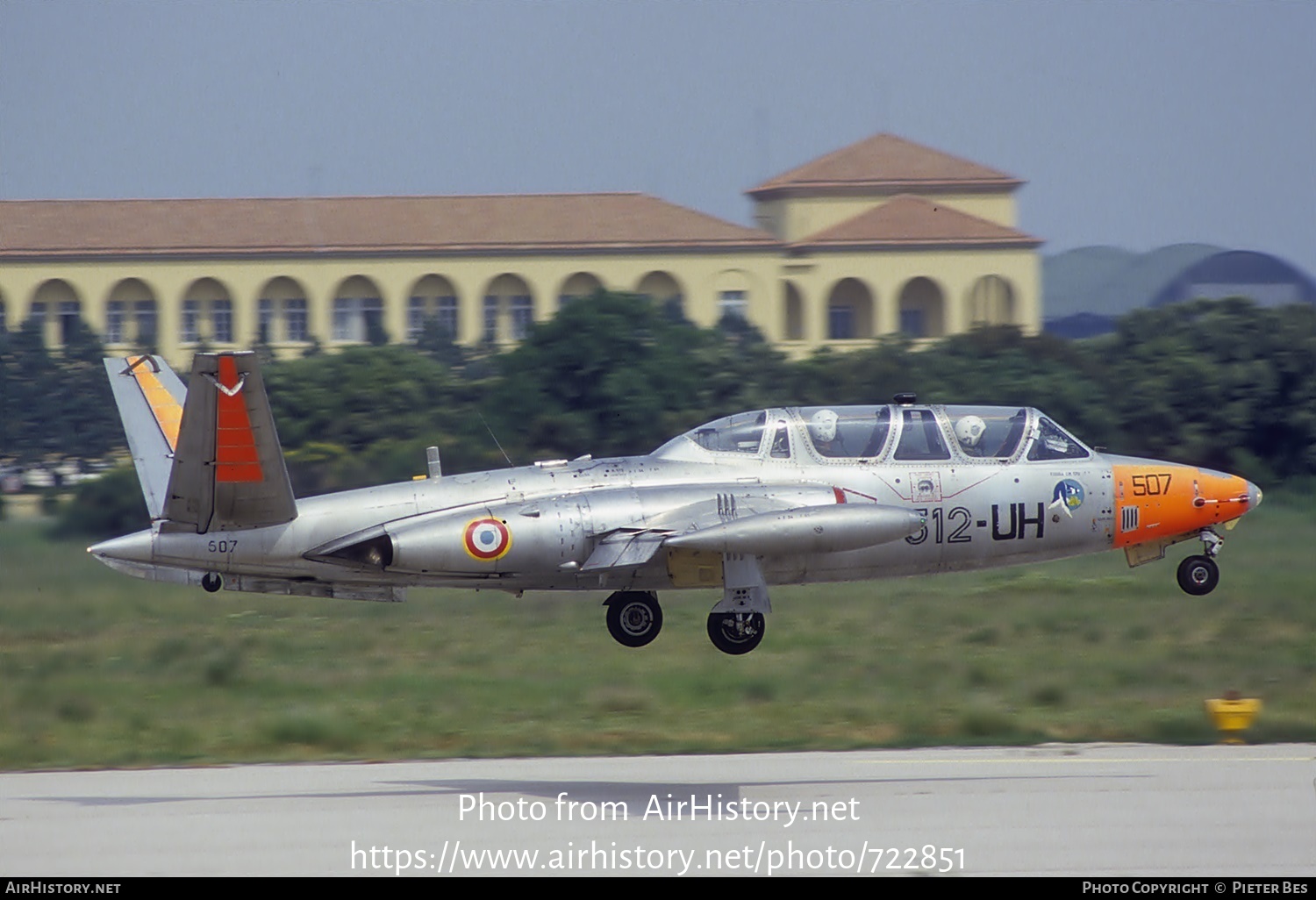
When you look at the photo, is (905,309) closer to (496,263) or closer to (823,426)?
(496,263)

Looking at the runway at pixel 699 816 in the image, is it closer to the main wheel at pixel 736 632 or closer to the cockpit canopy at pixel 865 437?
the main wheel at pixel 736 632

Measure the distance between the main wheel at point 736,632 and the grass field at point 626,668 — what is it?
6.64 m

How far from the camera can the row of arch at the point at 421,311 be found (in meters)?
101

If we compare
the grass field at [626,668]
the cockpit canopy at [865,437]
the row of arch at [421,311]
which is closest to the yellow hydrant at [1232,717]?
the grass field at [626,668]

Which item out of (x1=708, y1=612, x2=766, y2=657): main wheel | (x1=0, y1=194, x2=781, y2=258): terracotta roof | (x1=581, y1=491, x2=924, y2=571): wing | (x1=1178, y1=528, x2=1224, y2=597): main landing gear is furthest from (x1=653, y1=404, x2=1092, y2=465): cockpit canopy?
(x1=0, y1=194, x2=781, y2=258): terracotta roof

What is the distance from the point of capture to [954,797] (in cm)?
2136

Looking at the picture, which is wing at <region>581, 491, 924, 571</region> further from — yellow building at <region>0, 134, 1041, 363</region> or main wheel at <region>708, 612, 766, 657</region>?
yellow building at <region>0, 134, 1041, 363</region>

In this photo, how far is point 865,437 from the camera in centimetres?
1967

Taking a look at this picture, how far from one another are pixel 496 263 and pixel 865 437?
9068 centimetres

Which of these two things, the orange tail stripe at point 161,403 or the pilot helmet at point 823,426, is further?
the orange tail stripe at point 161,403

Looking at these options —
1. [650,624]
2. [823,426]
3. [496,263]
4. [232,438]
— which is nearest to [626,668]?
[650,624]

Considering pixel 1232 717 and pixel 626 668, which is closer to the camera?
pixel 1232 717

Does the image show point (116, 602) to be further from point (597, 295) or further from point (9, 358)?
point (9, 358)

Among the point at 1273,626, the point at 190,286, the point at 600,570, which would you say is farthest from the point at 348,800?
the point at 190,286
